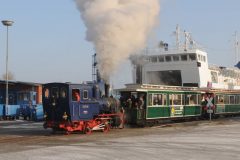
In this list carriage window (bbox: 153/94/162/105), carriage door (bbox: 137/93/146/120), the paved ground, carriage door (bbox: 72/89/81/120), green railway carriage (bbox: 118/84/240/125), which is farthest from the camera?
carriage window (bbox: 153/94/162/105)

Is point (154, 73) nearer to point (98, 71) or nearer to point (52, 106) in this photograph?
point (98, 71)

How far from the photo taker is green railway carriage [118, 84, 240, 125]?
83.9 feet

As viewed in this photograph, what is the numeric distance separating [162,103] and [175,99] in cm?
187

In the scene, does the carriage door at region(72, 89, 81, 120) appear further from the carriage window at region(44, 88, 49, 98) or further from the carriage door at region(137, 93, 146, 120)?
Answer: the carriage door at region(137, 93, 146, 120)

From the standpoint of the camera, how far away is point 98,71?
75.7 ft

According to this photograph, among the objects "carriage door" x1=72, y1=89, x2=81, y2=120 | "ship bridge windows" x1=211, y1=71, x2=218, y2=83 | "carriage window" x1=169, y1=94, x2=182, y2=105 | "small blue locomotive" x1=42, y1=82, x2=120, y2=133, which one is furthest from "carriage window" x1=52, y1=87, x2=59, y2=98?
"ship bridge windows" x1=211, y1=71, x2=218, y2=83

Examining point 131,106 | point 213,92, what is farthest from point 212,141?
point 213,92

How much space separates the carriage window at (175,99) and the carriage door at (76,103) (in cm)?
903

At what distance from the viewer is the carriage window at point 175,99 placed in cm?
2853

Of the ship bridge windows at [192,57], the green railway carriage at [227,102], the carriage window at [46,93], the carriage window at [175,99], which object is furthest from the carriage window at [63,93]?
the ship bridge windows at [192,57]

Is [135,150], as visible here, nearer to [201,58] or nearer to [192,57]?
[192,57]

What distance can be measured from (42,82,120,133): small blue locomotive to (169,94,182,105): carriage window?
725 cm

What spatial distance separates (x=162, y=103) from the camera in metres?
27.4

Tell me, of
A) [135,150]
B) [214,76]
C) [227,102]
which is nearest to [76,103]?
[135,150]
